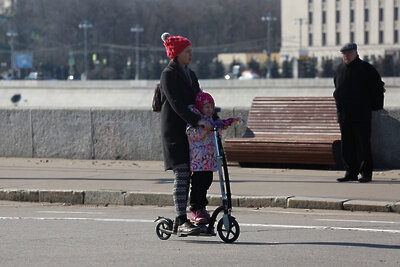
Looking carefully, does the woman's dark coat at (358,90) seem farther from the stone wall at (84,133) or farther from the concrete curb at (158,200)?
the stone wall at (84,133)

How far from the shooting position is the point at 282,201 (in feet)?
35.2

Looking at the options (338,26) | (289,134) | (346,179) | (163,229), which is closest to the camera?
(163,229)

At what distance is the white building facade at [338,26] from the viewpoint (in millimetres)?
121062

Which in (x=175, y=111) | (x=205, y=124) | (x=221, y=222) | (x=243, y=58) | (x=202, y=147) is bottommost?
(x=221, y=222)

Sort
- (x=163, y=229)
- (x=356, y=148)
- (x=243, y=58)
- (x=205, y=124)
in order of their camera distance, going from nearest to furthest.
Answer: (x=205, y=124) < (x=163, y=229) < (x=356, y=148) < (x=243, y=58)

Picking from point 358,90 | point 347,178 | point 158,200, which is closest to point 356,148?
point 347,178

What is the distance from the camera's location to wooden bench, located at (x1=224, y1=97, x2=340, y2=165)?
1388 centimetres

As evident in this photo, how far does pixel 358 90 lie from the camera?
12.4 meters

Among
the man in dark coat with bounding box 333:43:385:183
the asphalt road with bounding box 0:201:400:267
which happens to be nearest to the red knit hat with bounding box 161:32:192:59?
the asphalt road with bounding box 0:201:400:267

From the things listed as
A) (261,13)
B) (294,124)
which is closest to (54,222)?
(294,124)

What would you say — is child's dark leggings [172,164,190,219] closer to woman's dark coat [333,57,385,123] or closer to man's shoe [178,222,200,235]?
man's shoe [178,222,200,235]

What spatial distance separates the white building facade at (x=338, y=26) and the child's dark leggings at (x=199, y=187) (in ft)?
362

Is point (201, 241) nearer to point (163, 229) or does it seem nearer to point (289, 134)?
point (163, 229)

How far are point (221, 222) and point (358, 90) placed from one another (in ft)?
16.3
